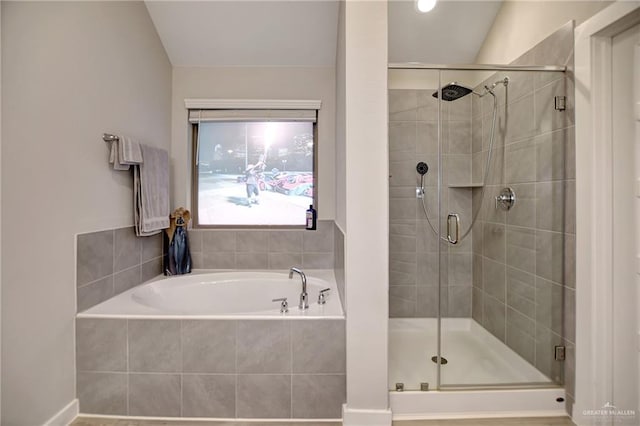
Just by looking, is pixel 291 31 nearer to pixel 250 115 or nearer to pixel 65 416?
pixel 250 115

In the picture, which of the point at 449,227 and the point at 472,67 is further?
the point at 449,227

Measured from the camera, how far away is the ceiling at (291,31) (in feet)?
7.68

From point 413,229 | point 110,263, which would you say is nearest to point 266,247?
point 110,263

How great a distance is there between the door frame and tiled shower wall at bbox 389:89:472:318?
561 millimetres

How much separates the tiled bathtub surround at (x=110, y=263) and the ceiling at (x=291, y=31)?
164 centimetres

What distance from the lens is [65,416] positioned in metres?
1.54

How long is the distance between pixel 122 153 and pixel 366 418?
6.97 ft

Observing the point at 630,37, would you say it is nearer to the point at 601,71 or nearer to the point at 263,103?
the point at 601,71

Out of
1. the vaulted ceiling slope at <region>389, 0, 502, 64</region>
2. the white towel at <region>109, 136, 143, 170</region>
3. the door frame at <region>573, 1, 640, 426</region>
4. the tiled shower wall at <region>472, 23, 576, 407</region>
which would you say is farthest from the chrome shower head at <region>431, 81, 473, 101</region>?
the white towel at <region>109, 136, 143, 170</region>

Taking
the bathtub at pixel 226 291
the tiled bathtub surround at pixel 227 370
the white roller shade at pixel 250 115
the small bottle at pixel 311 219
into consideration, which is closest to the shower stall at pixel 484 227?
the tiled bathtub surround at pixel 227 370

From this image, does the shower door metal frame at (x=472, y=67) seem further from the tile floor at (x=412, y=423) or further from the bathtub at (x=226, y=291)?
the tile floor at (x=412, y=423)

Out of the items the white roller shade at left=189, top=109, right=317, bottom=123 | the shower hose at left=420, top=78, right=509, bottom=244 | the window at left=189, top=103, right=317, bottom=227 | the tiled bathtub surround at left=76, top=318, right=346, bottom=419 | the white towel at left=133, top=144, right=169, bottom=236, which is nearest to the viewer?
the tiled bathtub surround at left=76, top=318, right=346, bottom=419

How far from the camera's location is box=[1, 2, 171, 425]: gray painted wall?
1322 mm

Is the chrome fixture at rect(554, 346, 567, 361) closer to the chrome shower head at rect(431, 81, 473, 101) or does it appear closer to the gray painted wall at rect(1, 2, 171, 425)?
the chrome shower head at rect(431, 81, 473, 101)
